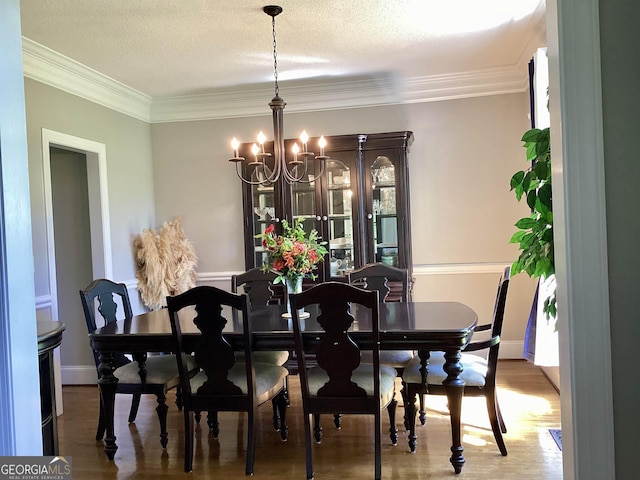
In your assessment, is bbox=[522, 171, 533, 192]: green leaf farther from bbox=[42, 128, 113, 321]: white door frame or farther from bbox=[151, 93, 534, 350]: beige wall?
bbox=[42, 128, 113, 321]: white door frame

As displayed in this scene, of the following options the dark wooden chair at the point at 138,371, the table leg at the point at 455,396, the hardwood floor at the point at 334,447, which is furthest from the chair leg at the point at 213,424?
the table leg at the point at 455,396

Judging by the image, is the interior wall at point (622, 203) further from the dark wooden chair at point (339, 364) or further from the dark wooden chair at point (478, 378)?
the dark wooden chair at point (478, 378)

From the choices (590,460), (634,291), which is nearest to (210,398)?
(590,460)

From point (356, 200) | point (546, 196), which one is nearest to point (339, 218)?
point (356, 200)

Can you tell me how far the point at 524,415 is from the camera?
3162 mm

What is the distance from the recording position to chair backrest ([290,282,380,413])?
91.2 inches

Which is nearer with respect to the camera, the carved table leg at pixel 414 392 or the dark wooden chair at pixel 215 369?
the dark wooden chair at pixel 215 369

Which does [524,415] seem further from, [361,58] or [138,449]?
[361,58]

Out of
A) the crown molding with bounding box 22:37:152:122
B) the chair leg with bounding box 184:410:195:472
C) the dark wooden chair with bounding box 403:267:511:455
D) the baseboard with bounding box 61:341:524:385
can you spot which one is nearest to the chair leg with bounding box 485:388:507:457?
the dark wooden chair with bounding box 403:267:511:455

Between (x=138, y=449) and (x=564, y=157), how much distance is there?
109 inches

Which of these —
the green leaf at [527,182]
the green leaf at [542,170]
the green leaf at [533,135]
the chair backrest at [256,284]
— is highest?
the green leaf at [533,135]

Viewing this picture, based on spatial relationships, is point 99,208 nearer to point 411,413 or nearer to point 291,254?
point 291,254

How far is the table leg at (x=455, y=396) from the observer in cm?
246

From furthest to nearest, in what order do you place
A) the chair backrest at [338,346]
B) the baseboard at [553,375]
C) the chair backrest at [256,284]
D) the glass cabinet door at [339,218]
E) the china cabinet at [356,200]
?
the glass cabinet door at [339,218] → the china cabinet at [356,200] → the chair backrest at [256,284] → the baseboard at [553,375] → the chair backrest at [338,346]
